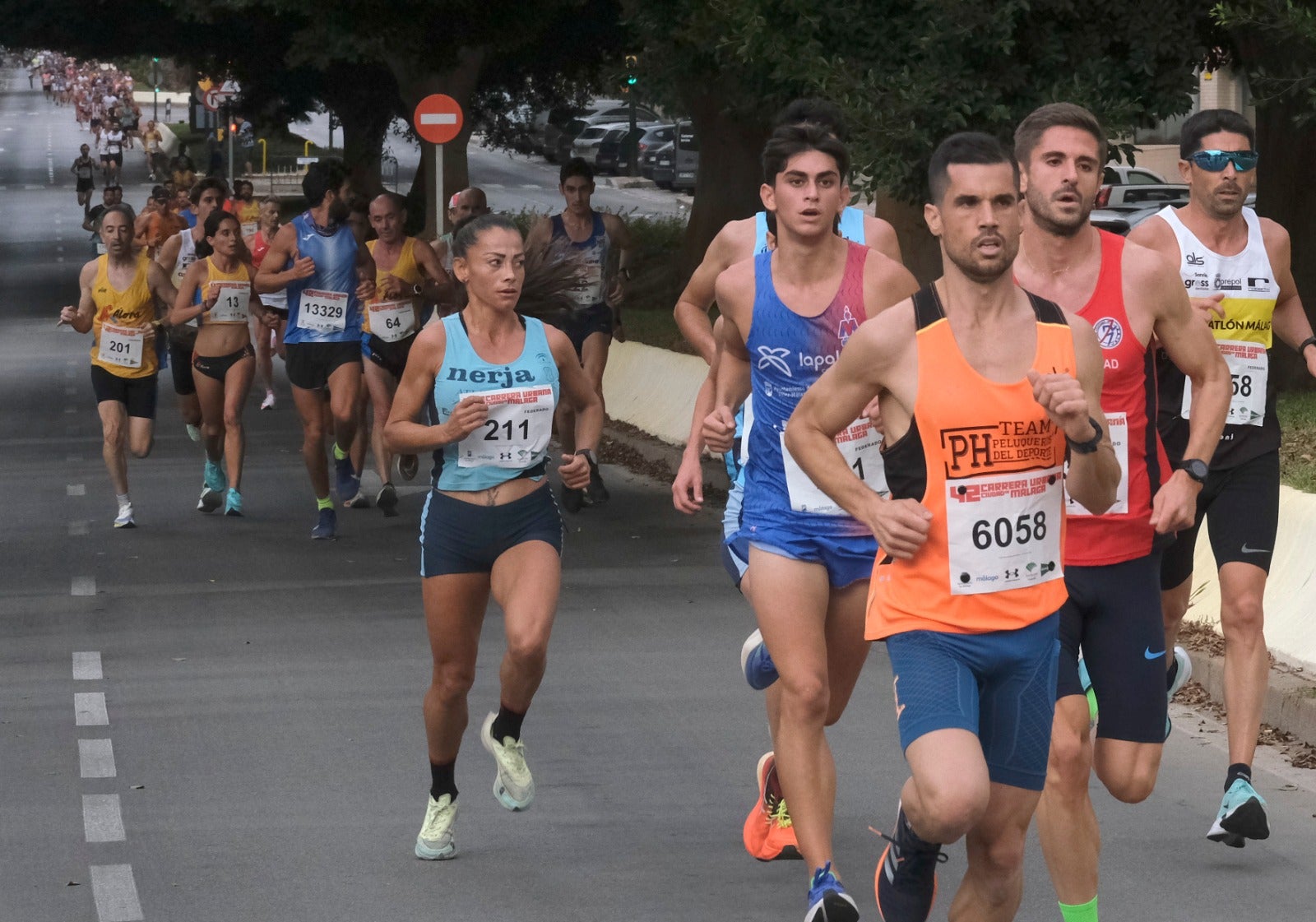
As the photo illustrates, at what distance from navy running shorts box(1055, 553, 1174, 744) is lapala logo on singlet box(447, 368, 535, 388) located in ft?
6.61

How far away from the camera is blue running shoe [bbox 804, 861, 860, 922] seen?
5.46 meters

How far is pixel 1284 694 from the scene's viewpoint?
330 inches

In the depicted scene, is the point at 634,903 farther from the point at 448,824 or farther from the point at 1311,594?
the point at 1311,594

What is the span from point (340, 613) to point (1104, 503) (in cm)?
657

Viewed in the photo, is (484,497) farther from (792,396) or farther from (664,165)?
(664,165)

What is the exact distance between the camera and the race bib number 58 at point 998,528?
4.89 metres

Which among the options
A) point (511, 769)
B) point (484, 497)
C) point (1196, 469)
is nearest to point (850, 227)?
point (484, 497)

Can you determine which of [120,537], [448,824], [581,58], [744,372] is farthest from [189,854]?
[581,58]

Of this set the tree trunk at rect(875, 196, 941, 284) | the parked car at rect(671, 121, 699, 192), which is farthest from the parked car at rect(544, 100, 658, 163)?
the tree trunk at rect(875, 196, 941, 284)

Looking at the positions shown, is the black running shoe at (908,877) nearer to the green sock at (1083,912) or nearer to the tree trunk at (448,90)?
the green sock at (1083,912)

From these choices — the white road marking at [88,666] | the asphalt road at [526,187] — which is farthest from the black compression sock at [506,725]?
the asphalt road at [526,187]

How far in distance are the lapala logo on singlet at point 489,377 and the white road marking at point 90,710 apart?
8.57ft

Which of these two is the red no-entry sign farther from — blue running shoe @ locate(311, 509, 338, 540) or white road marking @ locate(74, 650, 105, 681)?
white road marking @ locate(74, 650, 105, 681)

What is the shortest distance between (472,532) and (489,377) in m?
0.50
